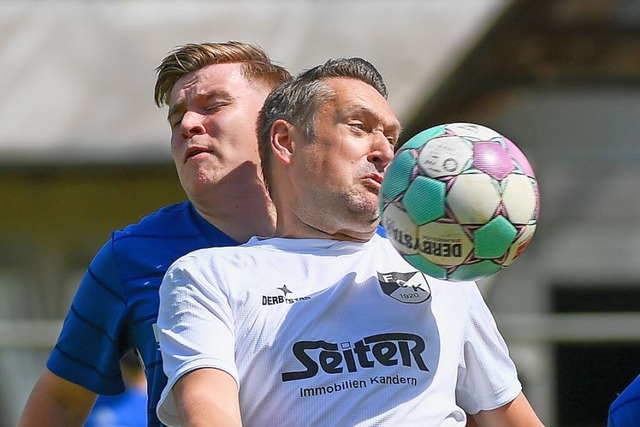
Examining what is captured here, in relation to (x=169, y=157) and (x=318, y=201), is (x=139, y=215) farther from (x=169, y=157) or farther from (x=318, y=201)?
(x=318, y=201)

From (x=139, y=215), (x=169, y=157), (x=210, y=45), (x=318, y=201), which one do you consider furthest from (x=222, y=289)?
(x=139, y=215)

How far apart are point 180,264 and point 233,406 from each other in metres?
0.42

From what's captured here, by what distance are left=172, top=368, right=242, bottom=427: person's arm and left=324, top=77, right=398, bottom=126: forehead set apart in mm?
766

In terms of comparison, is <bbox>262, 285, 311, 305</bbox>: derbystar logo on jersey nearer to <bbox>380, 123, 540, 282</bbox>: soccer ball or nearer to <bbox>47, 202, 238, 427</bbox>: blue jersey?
<bbox>380, 123, 540, 282</bbox>: soccer ball

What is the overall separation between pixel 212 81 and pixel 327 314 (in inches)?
39.3

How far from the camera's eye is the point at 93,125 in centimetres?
946

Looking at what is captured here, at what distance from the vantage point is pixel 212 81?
4.00 meters

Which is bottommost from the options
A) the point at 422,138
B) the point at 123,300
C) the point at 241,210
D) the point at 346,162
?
the point at 123,300

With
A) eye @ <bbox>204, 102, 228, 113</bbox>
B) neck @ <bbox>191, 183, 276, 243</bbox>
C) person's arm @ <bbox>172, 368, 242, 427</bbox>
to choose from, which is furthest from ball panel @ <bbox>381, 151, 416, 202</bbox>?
eye @ <bbox>204, 102, 228, 113</bbox>

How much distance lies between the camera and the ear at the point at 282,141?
354 centimetres

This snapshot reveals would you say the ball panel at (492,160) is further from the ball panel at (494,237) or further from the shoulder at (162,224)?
the shoulder at (162,224)

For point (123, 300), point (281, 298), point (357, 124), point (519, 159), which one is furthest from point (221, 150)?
point (519, 159)

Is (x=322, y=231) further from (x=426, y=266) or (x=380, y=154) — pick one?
(x=426, y=266)

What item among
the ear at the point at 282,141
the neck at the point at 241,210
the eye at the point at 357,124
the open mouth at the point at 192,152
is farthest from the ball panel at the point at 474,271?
the open mouth at the point at 192,152
